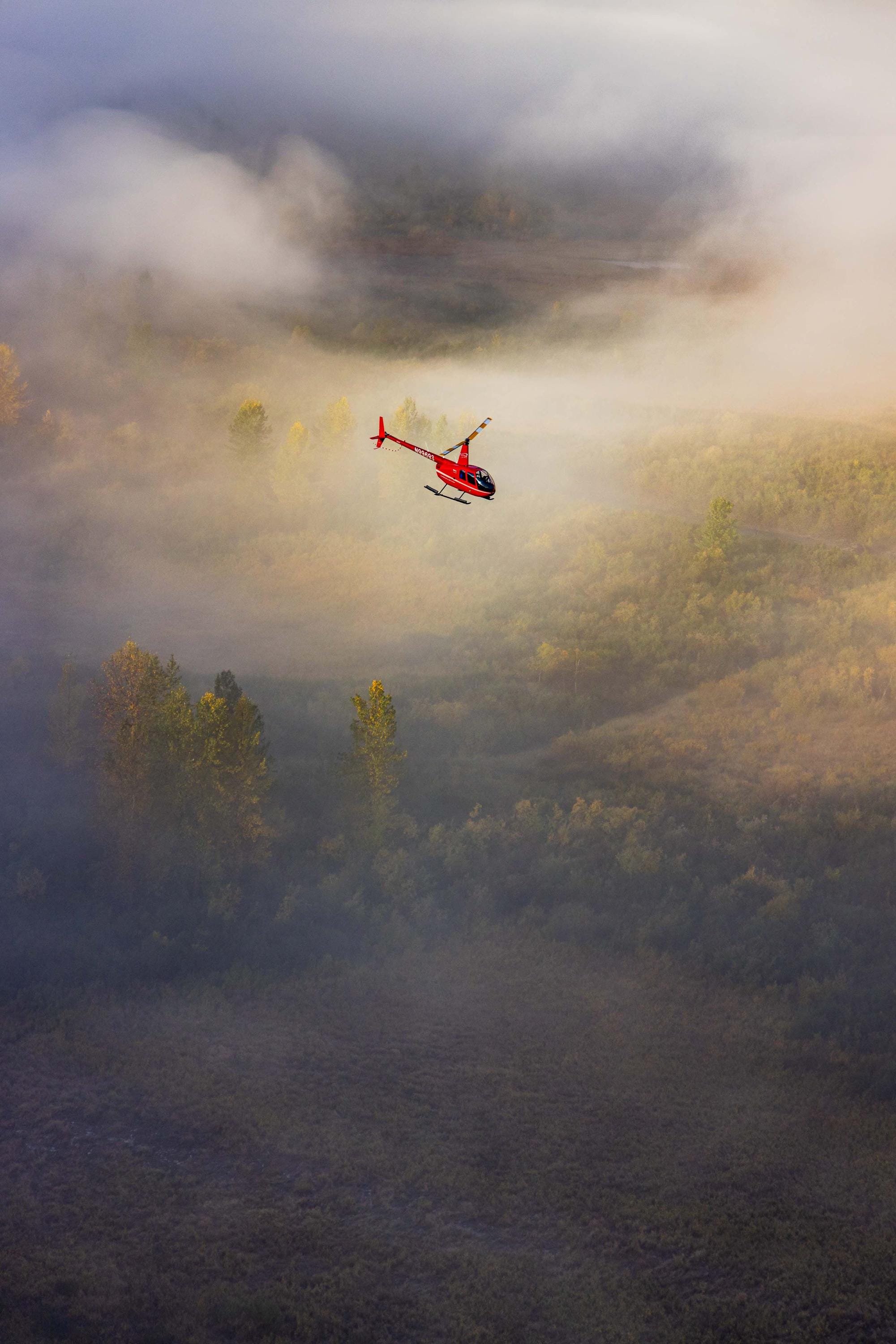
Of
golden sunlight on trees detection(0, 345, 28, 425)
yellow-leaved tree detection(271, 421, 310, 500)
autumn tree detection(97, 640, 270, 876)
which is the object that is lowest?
autumn tree detection(97, 640, 270, 876)

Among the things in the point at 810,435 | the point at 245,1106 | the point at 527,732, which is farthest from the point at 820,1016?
the point at 810,435

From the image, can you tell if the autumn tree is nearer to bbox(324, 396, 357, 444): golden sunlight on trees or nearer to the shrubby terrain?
the shrubby terrain

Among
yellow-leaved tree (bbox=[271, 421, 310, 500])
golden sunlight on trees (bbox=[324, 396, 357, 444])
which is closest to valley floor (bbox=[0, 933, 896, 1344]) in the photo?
yellow-leaved tree (bbox=[271, 421, 310, 500])

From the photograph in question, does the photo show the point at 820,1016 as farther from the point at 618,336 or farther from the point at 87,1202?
the point at 618,336

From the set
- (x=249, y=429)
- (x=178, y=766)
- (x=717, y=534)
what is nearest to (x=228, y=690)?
(x=178, y=766)

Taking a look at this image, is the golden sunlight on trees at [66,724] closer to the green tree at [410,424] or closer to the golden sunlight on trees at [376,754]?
the golden sunlight on trees at [376,754]
